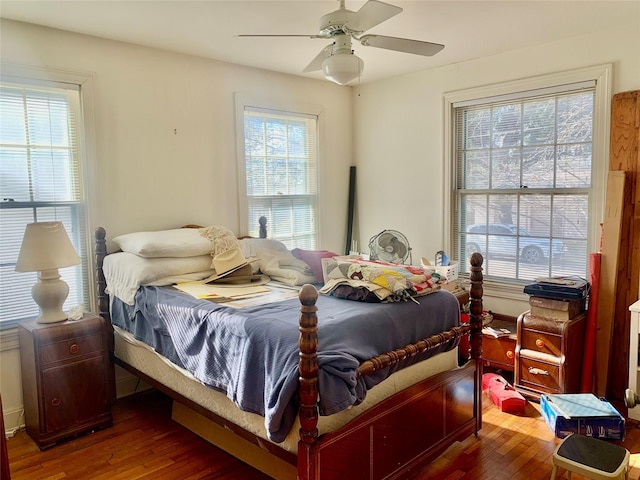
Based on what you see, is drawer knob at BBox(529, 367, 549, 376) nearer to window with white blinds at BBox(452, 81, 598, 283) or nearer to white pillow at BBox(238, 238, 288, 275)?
window with white blinds at BBox(452, 81, 598, 283)

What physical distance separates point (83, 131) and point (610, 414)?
3.55 m

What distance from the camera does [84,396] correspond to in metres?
2.80

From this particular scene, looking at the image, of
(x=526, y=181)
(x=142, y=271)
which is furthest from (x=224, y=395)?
(x=526, y=181)

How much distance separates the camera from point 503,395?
3104 mm

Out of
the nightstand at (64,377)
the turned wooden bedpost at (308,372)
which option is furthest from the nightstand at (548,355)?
the nightstand at (64,377)

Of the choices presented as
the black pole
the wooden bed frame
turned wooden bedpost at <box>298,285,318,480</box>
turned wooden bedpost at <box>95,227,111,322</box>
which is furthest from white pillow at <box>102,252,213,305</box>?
the black pole

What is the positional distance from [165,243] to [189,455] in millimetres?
1238

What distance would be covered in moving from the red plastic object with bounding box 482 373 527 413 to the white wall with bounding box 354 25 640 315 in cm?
64

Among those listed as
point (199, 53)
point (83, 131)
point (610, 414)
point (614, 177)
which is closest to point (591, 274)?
point (614, 177)

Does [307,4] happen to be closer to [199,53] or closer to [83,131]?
[199,53]

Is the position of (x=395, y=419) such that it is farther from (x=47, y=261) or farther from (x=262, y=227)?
(x=262, y=227)

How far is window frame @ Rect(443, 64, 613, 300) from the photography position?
10.4 feet

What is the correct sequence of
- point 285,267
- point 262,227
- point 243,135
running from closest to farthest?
point 285,267 → point 243,135 → point 262,227

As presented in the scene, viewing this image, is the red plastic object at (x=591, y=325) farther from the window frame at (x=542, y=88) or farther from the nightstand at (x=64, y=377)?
the nightstand at (x=64, y=377)
